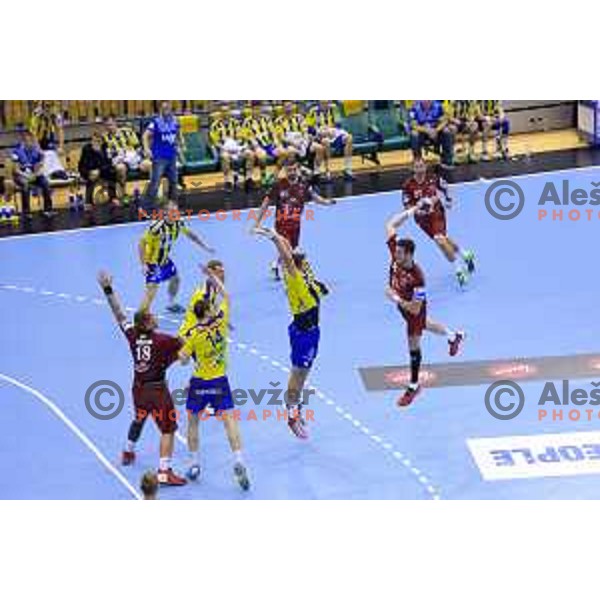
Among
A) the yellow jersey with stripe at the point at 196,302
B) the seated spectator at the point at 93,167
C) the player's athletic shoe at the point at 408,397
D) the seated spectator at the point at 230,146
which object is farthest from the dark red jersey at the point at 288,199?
the seated spectator at the point at 230,146

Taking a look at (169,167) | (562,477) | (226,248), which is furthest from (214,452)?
(169,167)

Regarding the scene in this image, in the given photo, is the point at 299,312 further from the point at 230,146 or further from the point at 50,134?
the point at 50,134

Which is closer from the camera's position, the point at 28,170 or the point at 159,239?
the point at 159,239

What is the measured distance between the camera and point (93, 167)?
2297 centimetres

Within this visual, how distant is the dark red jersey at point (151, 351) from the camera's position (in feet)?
44.0

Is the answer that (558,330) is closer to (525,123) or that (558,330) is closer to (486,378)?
(486,378)

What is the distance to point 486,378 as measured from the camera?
15.9m

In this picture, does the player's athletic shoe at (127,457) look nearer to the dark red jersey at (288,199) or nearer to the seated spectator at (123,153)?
the dark red jersey at (288,199)

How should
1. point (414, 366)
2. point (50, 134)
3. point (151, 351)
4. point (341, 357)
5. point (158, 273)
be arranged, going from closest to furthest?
point (151, 351) < point (414, 366) < point (341, 357) < point (158, 273) < point (50, 134)

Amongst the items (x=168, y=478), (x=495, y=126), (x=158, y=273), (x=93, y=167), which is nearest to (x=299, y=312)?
(x=168, y=478)

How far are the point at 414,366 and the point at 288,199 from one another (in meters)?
3.97

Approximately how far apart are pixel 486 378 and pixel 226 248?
20.3 feet

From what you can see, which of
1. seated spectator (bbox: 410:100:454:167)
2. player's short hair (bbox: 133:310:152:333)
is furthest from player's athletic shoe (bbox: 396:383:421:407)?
seated spectator (bbox: 410:100:454:167)
